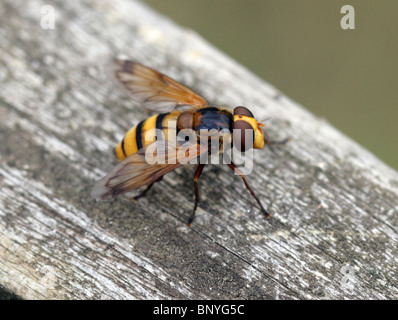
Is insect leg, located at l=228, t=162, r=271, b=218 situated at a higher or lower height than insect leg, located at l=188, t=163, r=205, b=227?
higher

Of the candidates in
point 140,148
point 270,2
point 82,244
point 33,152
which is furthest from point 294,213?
point 270,2

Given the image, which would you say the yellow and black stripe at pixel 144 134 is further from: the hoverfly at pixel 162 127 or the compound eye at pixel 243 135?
the compound eye at pixel 243 135

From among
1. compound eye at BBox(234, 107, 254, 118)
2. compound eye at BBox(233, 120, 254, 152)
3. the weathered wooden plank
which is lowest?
the weathered wooden plank

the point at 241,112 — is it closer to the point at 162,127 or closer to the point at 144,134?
the point at 162,127

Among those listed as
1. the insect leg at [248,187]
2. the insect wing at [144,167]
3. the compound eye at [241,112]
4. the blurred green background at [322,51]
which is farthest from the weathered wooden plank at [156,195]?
the blurred green background at [322,51]

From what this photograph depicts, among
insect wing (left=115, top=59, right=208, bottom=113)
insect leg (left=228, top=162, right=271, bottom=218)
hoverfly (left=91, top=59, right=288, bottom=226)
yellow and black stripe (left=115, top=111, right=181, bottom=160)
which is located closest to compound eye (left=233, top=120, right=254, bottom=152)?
hoverfly (left=91, top=59, right=288, bottom=226)

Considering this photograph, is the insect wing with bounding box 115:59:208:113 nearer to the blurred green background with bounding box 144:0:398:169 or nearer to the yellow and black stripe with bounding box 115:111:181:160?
the yellow and black stripe with bounding box 115:111:181:160

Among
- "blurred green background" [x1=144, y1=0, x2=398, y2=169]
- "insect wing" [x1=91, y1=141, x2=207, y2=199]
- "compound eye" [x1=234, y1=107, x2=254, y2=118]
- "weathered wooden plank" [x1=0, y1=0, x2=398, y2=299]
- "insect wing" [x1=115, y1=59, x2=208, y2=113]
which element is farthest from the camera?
"blurred green background" [x1=144, y1=0, x2=398, y2=169]
